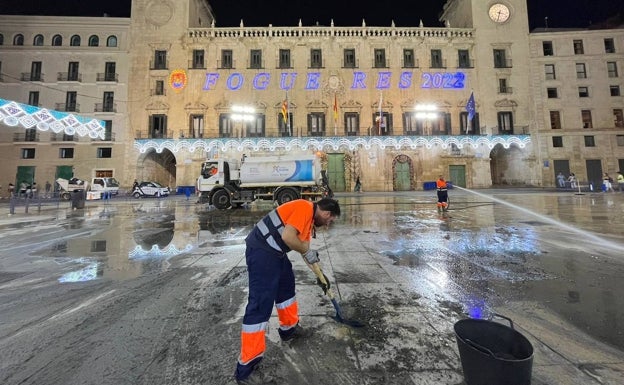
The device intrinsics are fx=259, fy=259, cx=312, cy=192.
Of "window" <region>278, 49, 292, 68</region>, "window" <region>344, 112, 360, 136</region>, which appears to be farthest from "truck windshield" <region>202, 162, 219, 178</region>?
"window" <region>278, 49, 292, 68</region>

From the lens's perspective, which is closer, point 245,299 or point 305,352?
point 305,352

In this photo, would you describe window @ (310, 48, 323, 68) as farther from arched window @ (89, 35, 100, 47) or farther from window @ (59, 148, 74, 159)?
window @ (59, 148, 74, 159)

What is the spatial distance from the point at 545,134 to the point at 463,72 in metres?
11.5

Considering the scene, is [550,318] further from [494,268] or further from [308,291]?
[308,291]

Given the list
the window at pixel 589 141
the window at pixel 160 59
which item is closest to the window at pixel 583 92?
the window at pixel 589 141

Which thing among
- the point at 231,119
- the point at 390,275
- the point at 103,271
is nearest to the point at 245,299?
the point at 390,275

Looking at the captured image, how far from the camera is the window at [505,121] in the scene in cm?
2873

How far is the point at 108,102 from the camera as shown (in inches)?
1133

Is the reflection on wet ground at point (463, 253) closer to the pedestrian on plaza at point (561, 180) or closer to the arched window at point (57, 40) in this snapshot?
the pedestrian on plaza at point (561, 180)

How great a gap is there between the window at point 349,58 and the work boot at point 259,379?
31.2m

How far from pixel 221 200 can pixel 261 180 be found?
2560mm

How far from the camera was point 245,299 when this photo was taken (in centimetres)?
349

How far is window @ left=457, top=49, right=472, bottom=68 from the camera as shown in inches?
1155

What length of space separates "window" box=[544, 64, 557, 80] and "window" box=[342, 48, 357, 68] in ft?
73.7
